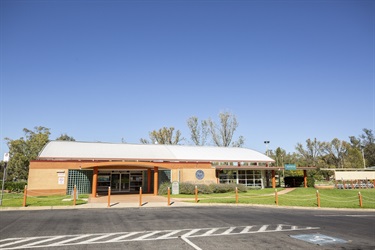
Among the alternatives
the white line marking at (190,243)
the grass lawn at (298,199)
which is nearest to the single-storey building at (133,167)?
the grass lawn at (298,199)

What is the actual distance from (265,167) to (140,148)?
17102 mm

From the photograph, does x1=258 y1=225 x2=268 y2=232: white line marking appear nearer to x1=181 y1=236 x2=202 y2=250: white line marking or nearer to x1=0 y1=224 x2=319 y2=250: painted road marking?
x1=0 y1=224 x2=319 y2=250: painted road marking

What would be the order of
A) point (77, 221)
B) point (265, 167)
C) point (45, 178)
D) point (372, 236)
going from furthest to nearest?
point (265, 167) < point (45, 178) < point (77, 221) < point (372, 236)

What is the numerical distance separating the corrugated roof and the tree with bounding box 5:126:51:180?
17.3 m

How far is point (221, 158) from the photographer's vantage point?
35.8 meters

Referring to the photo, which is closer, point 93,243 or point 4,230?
point 93,243

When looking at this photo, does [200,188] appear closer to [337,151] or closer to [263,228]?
[263,228]

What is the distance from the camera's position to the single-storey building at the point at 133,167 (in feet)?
85.0

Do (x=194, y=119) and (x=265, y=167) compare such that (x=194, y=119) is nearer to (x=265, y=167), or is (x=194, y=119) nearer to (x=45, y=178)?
(x=265, y=167)

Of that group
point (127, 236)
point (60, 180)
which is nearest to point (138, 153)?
point (60, 180)

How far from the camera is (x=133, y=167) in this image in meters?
28.7

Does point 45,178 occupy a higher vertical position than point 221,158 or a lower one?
lower

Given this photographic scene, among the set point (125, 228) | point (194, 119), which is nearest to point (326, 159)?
point (194, 119)

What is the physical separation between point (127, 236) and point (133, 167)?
2019cm
